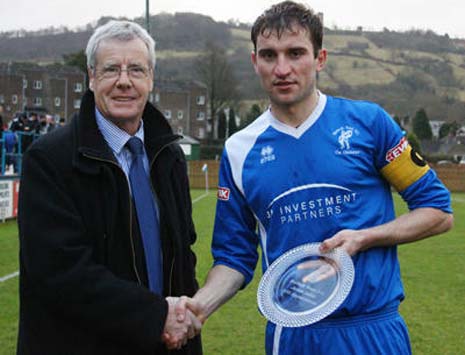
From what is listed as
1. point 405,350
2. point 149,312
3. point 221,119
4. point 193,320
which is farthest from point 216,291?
point 221,119

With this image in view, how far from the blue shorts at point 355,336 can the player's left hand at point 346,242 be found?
309mm

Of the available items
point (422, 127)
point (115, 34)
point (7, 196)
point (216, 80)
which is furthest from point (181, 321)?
point (422, 127)

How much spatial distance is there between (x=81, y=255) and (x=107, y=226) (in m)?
0.19

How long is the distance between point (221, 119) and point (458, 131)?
3264 centimetres

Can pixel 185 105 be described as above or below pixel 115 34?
below

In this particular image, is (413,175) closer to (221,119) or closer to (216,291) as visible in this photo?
(216,291)

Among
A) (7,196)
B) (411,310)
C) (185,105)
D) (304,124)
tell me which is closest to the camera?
(304,124)

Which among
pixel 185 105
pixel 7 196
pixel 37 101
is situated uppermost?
pixel 7 196

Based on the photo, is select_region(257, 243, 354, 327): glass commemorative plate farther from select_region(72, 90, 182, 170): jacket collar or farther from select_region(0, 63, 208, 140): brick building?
select_region(0, 63, 208, 140): brick building

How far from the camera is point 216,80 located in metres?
90.9

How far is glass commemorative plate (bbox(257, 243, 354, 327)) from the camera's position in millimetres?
2775

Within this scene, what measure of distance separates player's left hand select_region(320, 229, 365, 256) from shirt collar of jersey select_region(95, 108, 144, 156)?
3.43 feet

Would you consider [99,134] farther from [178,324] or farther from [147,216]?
[178,324]

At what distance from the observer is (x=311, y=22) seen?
121 inches
